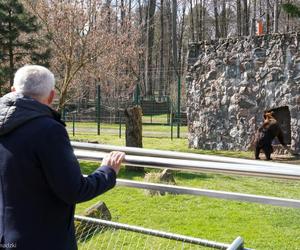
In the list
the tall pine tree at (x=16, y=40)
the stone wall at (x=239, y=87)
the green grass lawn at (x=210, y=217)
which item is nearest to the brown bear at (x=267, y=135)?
the stone wall at (x=239, y=87)

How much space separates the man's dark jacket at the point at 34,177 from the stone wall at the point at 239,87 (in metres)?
11.6

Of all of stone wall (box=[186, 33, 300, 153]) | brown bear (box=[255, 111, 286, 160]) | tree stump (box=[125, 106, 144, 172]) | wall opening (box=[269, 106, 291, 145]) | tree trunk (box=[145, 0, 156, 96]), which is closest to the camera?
tree stump (box=[125, 106, 144, 172])

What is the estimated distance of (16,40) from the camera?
13234 mm

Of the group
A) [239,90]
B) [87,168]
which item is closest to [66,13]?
[239,90]

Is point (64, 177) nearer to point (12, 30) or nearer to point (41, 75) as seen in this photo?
point (41, 75)

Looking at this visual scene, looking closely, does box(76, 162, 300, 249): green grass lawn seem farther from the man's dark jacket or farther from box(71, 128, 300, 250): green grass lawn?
the man's dark jacket

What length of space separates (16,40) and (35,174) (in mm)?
12112

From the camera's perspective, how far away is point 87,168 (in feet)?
31.9

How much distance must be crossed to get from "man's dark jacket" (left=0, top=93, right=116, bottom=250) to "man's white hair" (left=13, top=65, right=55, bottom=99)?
0.13 feet

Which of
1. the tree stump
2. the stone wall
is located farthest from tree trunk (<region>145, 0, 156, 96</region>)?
the tree stump

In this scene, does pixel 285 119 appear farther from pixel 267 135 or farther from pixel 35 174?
pixel 35 174

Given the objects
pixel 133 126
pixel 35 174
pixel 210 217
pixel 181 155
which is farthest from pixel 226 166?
pixel 133 126

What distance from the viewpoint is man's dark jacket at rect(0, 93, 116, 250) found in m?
1.76

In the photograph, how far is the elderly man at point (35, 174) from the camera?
5.78ft
